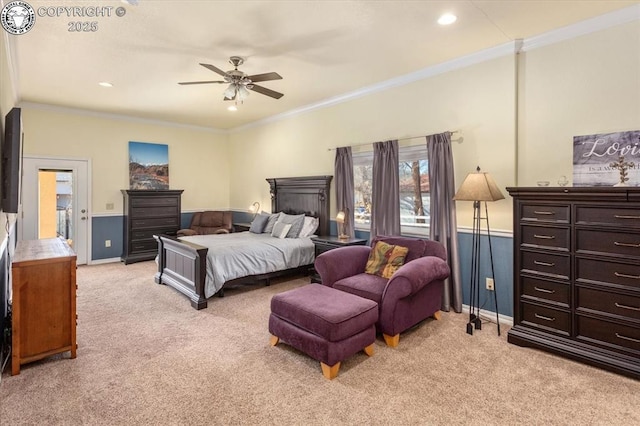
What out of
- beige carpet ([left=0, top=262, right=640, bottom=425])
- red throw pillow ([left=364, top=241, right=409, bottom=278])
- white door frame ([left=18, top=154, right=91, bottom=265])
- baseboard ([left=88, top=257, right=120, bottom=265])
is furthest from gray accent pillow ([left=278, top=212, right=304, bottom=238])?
→ white door frame ([left=18, top=154, right=91, bottom=265])

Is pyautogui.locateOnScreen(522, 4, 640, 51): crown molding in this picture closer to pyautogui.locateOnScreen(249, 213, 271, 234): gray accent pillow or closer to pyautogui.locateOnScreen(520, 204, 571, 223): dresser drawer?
pyautogui.locateOnScreen(520, 204, 571, 223): dresser drawer

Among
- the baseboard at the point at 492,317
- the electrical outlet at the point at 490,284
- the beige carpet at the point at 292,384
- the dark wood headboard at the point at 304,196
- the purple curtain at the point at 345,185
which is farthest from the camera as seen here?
the dark wood headboard at the point at 304,196

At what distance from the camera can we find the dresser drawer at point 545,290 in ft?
9.14

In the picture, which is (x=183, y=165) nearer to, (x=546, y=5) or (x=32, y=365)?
(x=32, y=365)

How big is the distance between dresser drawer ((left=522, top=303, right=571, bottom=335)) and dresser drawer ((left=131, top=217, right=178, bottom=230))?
6193 millimetres

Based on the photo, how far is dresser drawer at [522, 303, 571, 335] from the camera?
9.14ft

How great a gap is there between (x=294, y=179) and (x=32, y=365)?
13.8ft

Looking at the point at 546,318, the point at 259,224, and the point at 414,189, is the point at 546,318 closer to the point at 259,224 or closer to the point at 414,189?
the point at 414,189

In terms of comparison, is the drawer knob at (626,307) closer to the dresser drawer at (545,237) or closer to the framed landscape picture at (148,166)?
the dresser drawer at (545,237)

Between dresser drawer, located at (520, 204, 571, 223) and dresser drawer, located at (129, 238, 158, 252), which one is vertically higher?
dresser drawer, located at (520, 204, 571, 223)

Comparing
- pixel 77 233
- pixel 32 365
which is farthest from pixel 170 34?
pixel 77 233

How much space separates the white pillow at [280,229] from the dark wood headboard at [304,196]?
20.1 inches

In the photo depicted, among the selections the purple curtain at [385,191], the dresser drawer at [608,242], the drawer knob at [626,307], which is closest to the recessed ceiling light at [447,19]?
the purple curtain at [385,191]

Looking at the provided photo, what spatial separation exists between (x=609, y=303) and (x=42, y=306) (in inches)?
174
